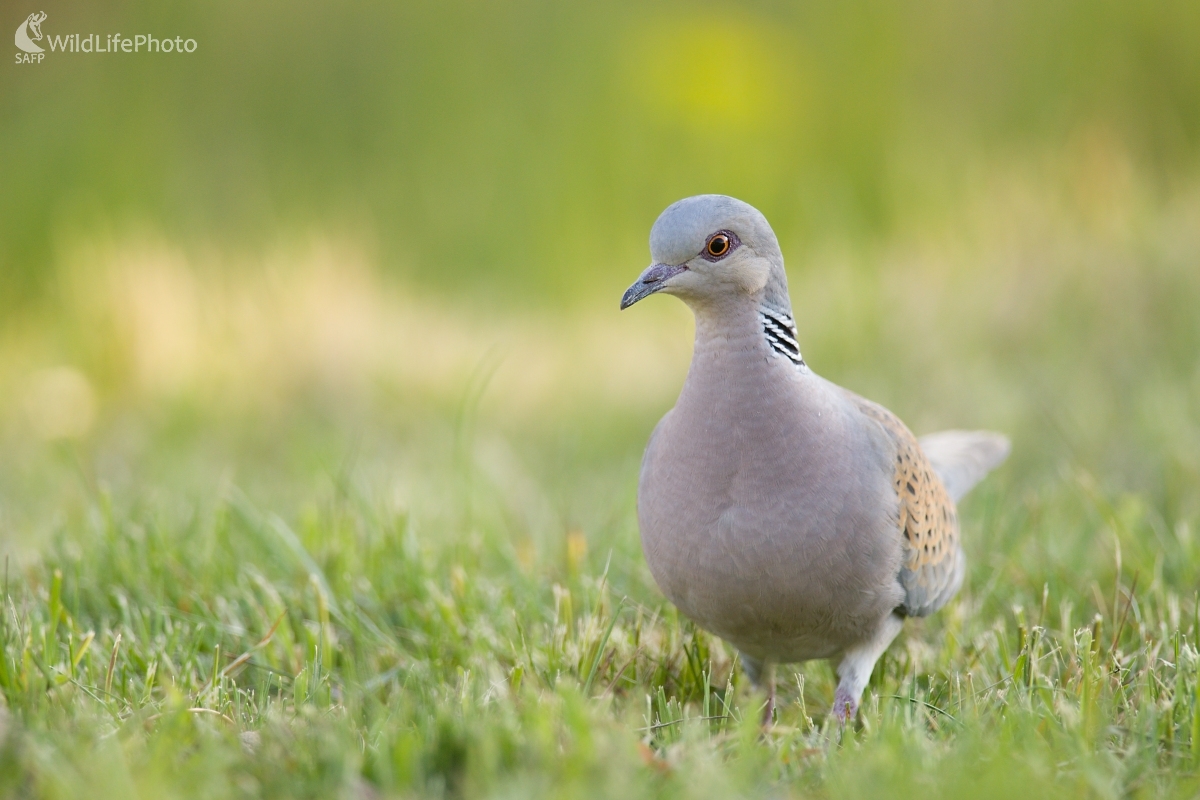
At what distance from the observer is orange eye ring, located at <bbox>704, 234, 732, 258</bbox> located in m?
2.86

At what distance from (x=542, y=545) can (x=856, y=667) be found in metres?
1.51

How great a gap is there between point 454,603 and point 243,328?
3.94 m

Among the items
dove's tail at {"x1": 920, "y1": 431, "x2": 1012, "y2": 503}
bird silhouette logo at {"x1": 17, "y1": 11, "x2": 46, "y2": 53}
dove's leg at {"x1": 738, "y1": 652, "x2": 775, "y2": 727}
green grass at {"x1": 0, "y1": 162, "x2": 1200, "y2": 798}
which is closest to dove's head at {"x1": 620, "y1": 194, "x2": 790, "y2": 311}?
green grass at {"x1": 0, "y1": 162, "x2": 1200, "y2": 798}

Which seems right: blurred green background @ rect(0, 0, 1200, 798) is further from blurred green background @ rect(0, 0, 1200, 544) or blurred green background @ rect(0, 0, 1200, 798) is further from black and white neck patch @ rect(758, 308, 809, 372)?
black and white neck patch @ rect(758, 308, 809, 372)

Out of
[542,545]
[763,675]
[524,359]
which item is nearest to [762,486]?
[763,675]

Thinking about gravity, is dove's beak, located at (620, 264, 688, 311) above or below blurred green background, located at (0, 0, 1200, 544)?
below

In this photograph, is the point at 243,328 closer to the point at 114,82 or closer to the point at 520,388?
the point at 520,388

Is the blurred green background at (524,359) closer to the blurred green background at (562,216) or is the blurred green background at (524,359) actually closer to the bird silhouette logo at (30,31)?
the blurred green background at (562,216)

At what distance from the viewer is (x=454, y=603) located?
136 inches

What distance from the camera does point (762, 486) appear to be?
2762 mm

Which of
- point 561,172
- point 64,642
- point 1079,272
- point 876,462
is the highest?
point 561,172

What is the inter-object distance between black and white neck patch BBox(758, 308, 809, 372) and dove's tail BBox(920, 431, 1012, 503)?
1.02 meters

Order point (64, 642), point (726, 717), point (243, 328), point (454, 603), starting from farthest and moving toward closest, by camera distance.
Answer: point (243, 328)
point (454, 603)
point (64, 642)
point (726, 717)

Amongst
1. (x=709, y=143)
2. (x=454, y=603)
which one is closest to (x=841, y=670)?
(x=454, y=603)
